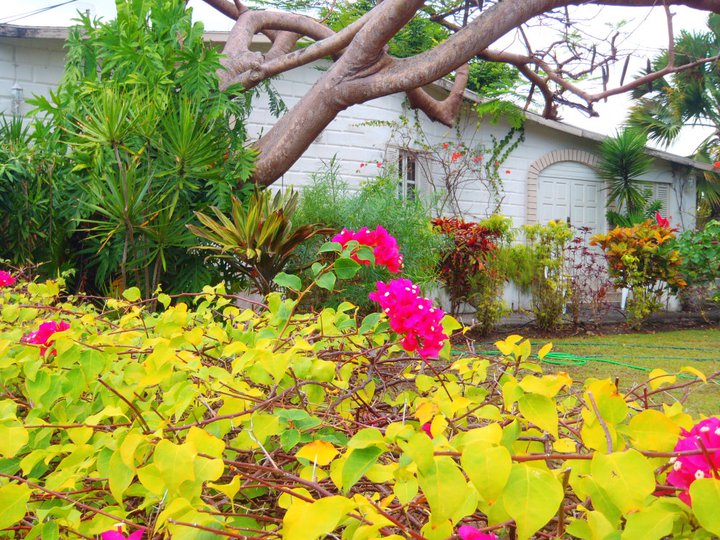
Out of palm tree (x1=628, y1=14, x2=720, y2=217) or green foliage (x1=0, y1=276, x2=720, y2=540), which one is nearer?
green foliage (x1=0, y1=276, x2=720, y2=540)

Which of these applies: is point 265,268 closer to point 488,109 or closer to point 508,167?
point 488,109

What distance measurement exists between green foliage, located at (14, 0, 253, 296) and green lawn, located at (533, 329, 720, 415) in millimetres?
3387

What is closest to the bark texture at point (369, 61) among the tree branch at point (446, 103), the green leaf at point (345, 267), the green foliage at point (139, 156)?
the green foliage at point (139, 156)

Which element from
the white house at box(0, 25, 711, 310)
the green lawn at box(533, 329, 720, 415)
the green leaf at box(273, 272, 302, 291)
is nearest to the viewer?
the green leaf at box(273, 272, 302, 291)

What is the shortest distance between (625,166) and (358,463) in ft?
42.9

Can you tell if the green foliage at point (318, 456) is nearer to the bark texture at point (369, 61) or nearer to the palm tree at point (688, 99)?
the bark texture at point (369, 61)

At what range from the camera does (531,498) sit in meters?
0.62

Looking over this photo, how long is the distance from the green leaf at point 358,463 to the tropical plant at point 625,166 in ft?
42.4

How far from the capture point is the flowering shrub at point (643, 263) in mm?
9477

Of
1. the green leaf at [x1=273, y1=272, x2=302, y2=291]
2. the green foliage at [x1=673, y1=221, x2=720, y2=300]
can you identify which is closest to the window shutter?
the green foliage at [x1=673, y1=221, x2=720, y2=300]

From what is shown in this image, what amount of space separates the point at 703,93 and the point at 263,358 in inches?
692

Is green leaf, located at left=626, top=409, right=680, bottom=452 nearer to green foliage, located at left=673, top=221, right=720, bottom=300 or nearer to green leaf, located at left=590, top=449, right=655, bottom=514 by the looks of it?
green leaf, located at left=590, top=449, right=655, bottom=514

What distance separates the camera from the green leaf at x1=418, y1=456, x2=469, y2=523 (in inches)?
24.9

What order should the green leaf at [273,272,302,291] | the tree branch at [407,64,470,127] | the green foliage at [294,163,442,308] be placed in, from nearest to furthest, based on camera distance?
1. the green leaf at [273,272,302,291]
2. the green foliage at [294,163,442,308]
3. the tree branch at [407,64,470,127]
